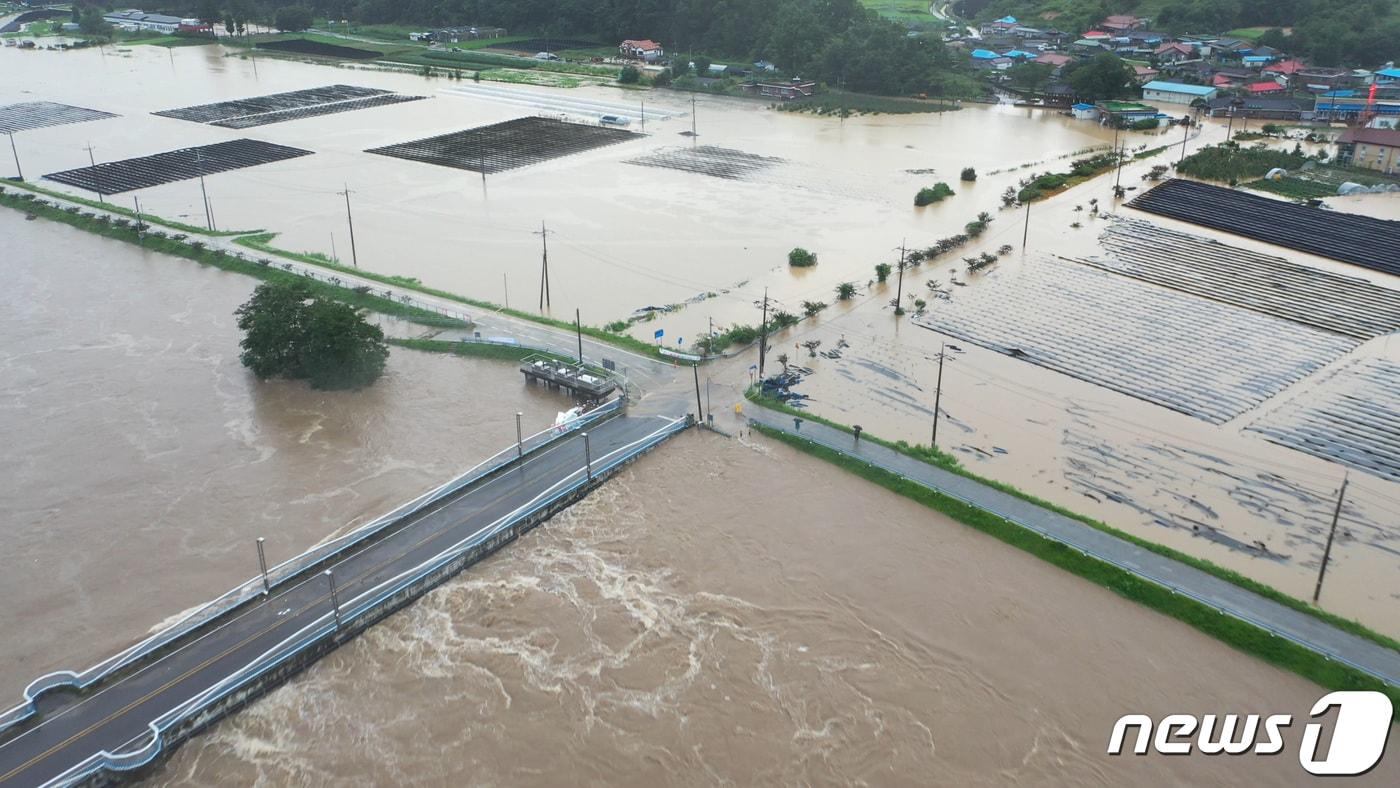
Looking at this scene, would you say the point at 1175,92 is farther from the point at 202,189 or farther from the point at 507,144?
the point at 202,189

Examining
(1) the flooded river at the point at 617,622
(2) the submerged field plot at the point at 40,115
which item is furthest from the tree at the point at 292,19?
(1) the flooded river at the point at 617,622

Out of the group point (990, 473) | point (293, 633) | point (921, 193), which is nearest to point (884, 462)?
point (990, 473)

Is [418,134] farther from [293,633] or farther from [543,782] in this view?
[543,782]

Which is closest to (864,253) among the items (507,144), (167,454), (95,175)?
(167,454)

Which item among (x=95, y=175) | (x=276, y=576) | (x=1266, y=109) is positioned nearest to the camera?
(x=276, y=576)

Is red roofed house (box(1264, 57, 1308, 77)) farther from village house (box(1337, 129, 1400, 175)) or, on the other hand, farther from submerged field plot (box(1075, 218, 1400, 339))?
submerged field plot (box(1075, 218, 1400, 339))

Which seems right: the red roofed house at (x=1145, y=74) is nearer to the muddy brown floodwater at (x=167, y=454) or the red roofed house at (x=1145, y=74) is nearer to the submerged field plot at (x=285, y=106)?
the submerged field plot at (x=285, y=106)

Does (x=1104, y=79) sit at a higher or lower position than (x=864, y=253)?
higher
